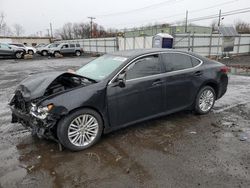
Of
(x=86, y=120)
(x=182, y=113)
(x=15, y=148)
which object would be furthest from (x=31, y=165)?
(x=182, y=113)

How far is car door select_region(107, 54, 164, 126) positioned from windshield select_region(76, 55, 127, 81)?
0.85ft

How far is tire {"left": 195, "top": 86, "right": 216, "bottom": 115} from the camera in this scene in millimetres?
5062

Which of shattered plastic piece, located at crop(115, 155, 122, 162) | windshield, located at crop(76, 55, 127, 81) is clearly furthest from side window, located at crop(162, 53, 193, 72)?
shattered plastic piece, located at crop(115, 155, 122, 162)

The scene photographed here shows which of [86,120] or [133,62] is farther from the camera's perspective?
[133,62]

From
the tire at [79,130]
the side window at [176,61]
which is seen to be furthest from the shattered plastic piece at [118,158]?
the side window at [176,61]

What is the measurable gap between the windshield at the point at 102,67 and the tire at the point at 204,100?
2.00 m

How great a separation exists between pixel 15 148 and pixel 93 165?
4.84ft

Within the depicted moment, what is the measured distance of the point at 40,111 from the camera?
3.43 m

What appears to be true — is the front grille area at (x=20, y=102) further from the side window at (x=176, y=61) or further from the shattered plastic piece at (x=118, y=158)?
the side window at (x=176, y=61)

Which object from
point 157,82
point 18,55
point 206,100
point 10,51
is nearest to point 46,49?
point 18,55

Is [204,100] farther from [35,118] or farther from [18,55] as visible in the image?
[18,55]

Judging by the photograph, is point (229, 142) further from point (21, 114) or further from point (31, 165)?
point (21, 114)

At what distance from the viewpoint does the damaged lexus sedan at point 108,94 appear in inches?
137

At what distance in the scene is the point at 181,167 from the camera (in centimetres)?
319
